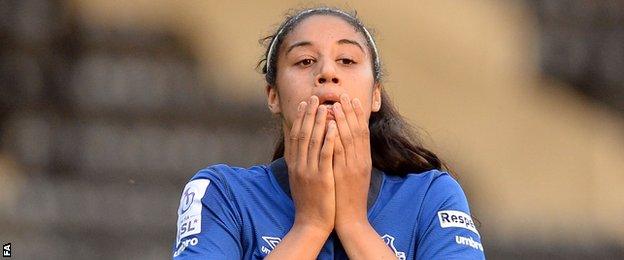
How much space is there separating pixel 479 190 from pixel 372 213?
192 centimetres

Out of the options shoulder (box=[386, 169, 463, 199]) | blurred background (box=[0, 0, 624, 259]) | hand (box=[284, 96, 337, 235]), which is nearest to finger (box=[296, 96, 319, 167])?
hand (box=[284, 96, 337, 235])

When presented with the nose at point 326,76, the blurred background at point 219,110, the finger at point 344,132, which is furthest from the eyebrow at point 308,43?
the blurred background at point 219,110

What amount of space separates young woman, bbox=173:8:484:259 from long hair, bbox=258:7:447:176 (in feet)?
0.09

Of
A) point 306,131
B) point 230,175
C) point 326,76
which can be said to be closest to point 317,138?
point 306,131

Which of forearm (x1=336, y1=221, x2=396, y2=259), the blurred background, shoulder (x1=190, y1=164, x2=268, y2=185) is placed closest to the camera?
forearm (x1=336, y1=221, x2=396, y2=259)

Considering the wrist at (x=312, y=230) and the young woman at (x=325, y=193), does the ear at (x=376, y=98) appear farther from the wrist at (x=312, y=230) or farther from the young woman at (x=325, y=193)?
the wrist at (x=312, y=230)

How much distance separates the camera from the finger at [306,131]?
2.63 m

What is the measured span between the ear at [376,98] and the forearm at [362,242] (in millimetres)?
→ 366

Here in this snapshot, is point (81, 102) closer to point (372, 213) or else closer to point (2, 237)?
point (2, 237)

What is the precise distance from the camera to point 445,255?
8.53 ft

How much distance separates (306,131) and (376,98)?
1.10 feet

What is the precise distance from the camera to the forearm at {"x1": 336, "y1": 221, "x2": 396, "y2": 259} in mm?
2553

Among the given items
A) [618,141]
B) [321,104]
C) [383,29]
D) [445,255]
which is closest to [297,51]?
[321,104]

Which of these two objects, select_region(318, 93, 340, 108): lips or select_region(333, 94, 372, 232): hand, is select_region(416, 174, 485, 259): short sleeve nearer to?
select_region(333, 94, 372, 232): hand
